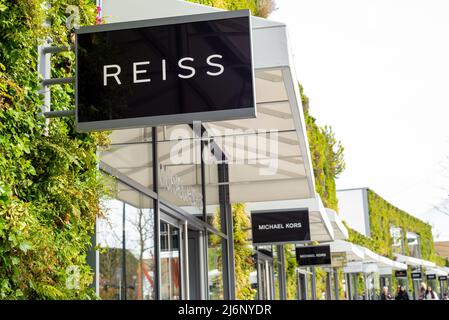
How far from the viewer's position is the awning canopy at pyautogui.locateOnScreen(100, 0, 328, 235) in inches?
211

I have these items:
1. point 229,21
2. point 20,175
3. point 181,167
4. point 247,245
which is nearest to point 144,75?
point 229,21

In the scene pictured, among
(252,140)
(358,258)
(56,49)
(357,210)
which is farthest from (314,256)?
(357,210)

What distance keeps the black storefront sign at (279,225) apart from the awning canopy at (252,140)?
144 cm

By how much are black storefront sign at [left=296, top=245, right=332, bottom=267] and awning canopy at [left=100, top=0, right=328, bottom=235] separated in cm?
745

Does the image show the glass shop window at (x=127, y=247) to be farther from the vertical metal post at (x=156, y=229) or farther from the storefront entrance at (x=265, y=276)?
the storefront entrance at (x=265, y=276)

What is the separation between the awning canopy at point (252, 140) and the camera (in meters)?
5.35

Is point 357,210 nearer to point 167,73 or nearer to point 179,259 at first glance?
point 179,259

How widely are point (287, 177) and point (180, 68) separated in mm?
7051

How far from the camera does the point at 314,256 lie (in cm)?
1966

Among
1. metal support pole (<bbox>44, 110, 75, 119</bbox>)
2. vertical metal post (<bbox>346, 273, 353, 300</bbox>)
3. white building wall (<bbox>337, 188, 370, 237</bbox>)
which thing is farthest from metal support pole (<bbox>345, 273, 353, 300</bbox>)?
metal support pole (<bbox>44, 110, 75, 119</bbox>)

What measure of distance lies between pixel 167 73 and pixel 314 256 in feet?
53.0

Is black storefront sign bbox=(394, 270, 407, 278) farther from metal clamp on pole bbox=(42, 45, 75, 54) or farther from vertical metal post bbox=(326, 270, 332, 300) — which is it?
metal clamp on pole bbox=(42, 45, 75, 54)

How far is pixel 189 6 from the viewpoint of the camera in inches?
228

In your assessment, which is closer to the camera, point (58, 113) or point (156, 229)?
point (58, 113)
